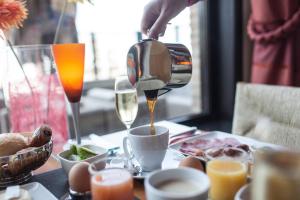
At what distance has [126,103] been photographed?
953mm

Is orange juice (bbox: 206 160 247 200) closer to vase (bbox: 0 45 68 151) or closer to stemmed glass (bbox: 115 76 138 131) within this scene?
stemmed glass (bbox: 115 76 138 131)

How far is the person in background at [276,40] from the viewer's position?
4.96ft

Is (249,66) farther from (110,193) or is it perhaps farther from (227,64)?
(110,193)

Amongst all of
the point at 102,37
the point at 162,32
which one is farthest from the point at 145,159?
the point at 102,37

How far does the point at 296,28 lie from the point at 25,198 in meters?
1.44

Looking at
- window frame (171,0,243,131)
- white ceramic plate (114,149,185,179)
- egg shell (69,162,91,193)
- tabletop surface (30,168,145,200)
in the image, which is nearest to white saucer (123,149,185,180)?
white ceramic plate (114,149,185,179)

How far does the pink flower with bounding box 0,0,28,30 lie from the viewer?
0.83 m

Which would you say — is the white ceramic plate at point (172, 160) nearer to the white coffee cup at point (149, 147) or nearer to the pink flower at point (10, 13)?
the white coffee cup at point (149, 147)

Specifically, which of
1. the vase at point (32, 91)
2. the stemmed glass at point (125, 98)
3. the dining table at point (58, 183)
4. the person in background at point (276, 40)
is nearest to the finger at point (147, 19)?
the stemmed glass at point (125, 98)

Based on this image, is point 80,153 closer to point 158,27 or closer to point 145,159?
point 145,159

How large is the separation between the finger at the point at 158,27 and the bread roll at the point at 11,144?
1.51 ft

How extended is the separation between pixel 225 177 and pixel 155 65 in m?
0.30

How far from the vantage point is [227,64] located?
1.80 m

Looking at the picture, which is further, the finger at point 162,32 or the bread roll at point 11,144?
the finger at point 162,32
